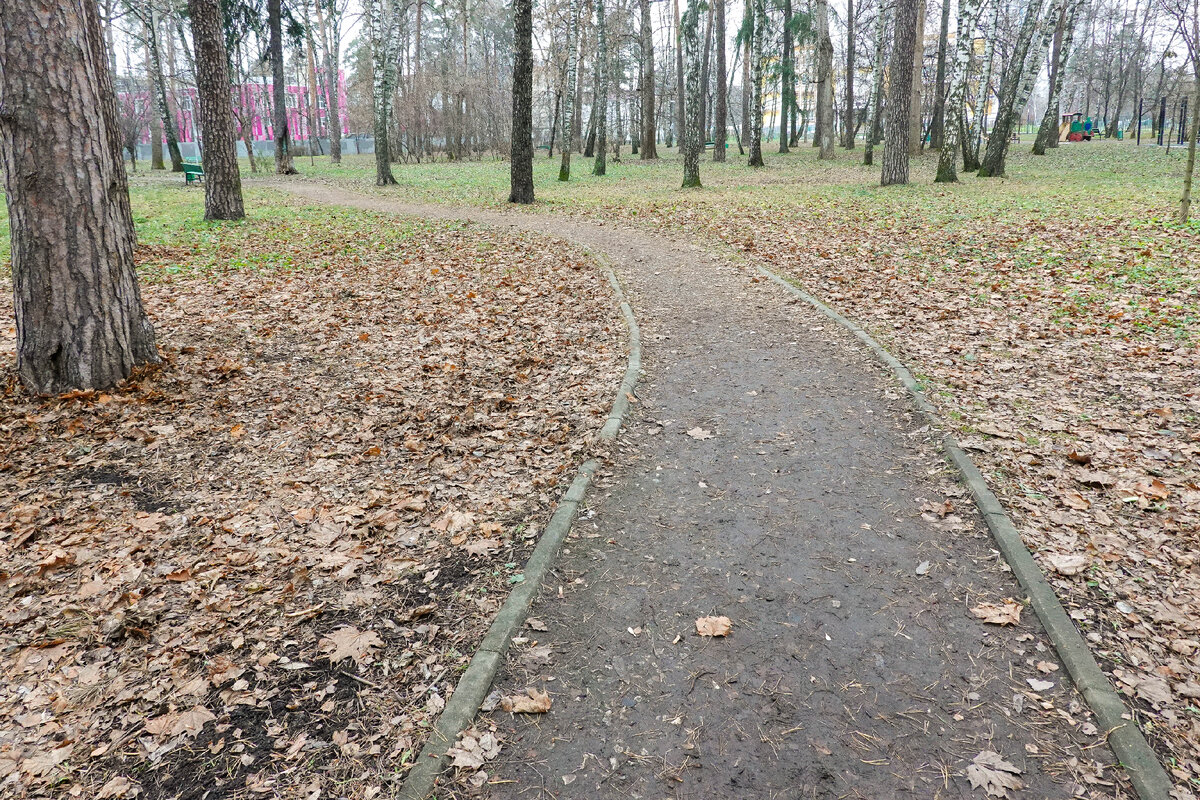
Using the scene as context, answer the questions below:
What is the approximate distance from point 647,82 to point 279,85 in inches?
557

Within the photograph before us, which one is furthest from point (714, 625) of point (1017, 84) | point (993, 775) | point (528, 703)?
point (1017, 84)

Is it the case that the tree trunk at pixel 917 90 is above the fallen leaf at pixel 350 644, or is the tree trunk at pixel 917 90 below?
above

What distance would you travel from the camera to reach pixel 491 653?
3.06m

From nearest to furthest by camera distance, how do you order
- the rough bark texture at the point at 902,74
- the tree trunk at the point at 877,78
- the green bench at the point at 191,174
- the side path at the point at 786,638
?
the side path at the point at 786,638, the rough bark texture at the point at 902,74, the green bench at the point at 191,174, the tree trunk at the point at 877,78

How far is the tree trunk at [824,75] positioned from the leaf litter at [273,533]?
21.5m

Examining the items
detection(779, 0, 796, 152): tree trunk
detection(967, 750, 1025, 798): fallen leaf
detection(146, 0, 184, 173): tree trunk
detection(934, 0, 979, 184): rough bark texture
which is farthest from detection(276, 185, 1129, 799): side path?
detection(146, 0, 184, 173): tree trunk

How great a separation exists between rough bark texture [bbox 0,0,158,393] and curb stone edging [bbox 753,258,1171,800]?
6.21m

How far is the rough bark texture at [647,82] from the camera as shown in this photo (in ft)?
87.7

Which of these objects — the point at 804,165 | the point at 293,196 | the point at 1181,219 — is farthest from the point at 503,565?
the point at 804,165

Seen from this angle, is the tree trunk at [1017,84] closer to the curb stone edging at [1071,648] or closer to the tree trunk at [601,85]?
the tree trunk at [601,85]

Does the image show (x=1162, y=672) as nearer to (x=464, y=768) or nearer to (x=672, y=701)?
(x=672, y=701)

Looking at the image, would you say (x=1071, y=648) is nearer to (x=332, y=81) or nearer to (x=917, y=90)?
(x=917, y=90)

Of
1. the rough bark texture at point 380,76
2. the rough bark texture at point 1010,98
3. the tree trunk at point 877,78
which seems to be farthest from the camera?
the tree trunk at point 877,78

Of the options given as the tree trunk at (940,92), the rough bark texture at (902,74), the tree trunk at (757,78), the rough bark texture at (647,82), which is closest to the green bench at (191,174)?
the rough bark texture at (647,82)
